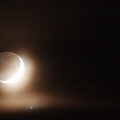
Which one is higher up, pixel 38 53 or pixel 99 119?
pixel 38 53

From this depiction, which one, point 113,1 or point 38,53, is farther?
point 38,53

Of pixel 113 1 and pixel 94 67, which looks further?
pixel 94 67

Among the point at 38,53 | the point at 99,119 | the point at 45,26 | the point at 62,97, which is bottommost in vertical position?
the point at 99,119

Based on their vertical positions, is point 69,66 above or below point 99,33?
below

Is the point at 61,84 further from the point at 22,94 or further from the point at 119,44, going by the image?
the point at 119,44

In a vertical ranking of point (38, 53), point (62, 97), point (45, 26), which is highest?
point (45, 26)

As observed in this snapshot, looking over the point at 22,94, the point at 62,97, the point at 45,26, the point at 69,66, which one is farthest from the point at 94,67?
the point at 22,94

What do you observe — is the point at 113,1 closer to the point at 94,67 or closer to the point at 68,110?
the point at 94,67

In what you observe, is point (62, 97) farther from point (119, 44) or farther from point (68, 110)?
point (119, 44)

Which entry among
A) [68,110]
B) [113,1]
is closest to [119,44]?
[113,1]
